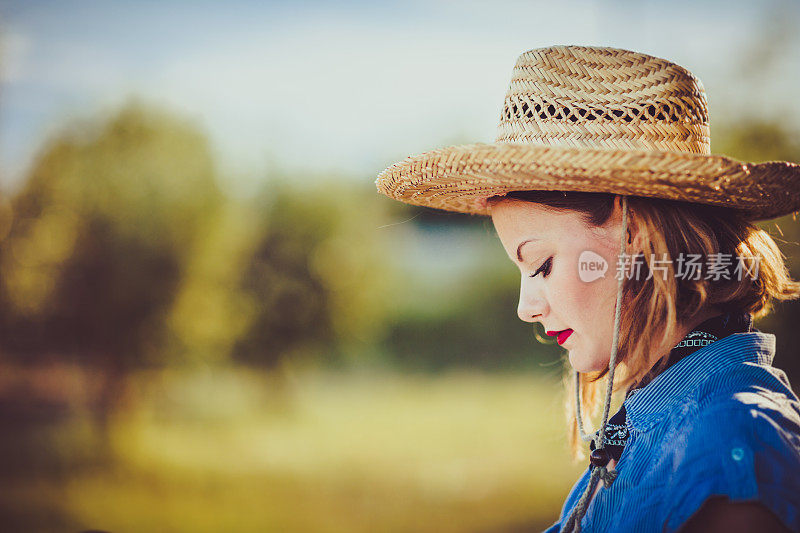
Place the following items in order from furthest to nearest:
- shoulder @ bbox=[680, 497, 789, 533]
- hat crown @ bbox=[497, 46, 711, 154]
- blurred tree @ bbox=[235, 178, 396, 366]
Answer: blurred tree @ bbox=[235, 178, 396, 366], hat crown @ bbox=[497, 46, 711, 154], shoulder @ bbox=[680, 497, 789, 533]

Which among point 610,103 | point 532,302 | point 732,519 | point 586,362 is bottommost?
point 732,519

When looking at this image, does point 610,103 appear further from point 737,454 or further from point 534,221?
point 737,454

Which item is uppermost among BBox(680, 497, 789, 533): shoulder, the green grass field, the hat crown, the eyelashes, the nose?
the hat crown

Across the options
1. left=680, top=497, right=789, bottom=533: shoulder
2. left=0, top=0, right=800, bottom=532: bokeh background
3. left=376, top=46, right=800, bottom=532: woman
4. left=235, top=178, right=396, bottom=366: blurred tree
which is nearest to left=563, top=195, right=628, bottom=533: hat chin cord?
left=376, top=46, right=800, bottom=532: woman

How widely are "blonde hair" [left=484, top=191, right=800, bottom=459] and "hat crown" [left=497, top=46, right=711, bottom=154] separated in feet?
0.41

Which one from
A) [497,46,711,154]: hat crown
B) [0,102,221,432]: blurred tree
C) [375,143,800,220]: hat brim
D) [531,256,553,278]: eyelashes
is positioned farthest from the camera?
[0,102,221,432]: blurred tree

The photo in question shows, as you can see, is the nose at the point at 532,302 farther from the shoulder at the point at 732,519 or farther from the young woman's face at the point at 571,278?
the shoulder at the point at 732,519

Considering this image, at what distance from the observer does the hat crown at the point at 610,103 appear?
1.15m

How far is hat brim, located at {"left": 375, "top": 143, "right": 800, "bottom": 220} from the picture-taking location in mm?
1042

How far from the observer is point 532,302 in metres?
1.26

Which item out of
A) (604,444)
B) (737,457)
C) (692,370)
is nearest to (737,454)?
(737,457)

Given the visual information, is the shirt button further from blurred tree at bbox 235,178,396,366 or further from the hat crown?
blurred tree at bbox 235,178,396,366

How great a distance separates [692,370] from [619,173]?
383 mm

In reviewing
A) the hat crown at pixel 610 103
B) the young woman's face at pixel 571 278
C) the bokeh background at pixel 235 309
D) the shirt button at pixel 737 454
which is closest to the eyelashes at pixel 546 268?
the young woman's face at pixel 571 278
